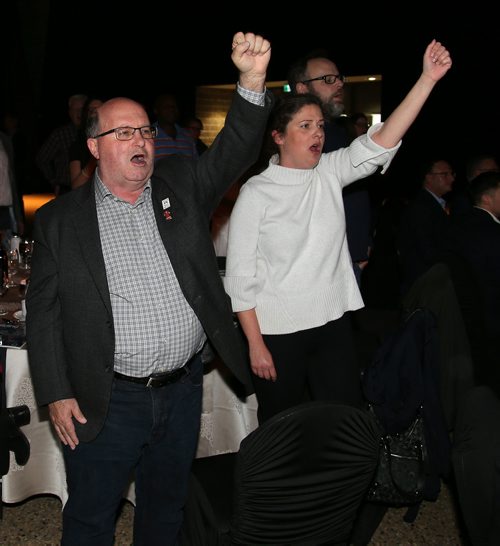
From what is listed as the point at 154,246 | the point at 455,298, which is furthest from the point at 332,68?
the point at 154,246

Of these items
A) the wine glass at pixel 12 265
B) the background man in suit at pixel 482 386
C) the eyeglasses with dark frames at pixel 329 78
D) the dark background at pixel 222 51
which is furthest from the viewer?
the dark background at pixel 222 51

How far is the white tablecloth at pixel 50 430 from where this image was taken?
9.01 ft

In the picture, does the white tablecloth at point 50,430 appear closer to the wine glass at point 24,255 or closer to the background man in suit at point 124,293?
the background man in suit at point 124,293

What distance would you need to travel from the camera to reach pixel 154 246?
1988mm

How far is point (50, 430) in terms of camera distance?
9.39 feet

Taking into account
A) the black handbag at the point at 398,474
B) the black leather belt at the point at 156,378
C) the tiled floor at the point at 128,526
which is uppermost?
the black leather belt at the point at 156,378

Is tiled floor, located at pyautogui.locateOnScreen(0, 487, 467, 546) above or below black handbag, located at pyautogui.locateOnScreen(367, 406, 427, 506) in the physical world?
below

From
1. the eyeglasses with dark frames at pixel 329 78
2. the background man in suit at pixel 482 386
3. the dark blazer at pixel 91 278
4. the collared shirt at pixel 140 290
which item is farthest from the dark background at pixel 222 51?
the collared shirt at pixel 140 290

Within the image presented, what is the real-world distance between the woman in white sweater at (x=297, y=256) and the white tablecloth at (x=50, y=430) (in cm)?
62

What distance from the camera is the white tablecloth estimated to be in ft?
9.01

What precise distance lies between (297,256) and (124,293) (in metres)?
0.67

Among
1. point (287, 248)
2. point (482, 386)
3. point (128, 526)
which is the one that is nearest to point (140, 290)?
point (287, 248)

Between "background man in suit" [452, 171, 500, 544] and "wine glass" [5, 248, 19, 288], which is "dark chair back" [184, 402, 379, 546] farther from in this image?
"wine glass" [5, 248, 19, 288]

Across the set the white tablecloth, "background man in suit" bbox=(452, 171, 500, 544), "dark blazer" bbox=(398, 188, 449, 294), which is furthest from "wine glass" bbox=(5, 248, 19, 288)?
"dark blazer" bbox=(398, 188, 449, 294)
